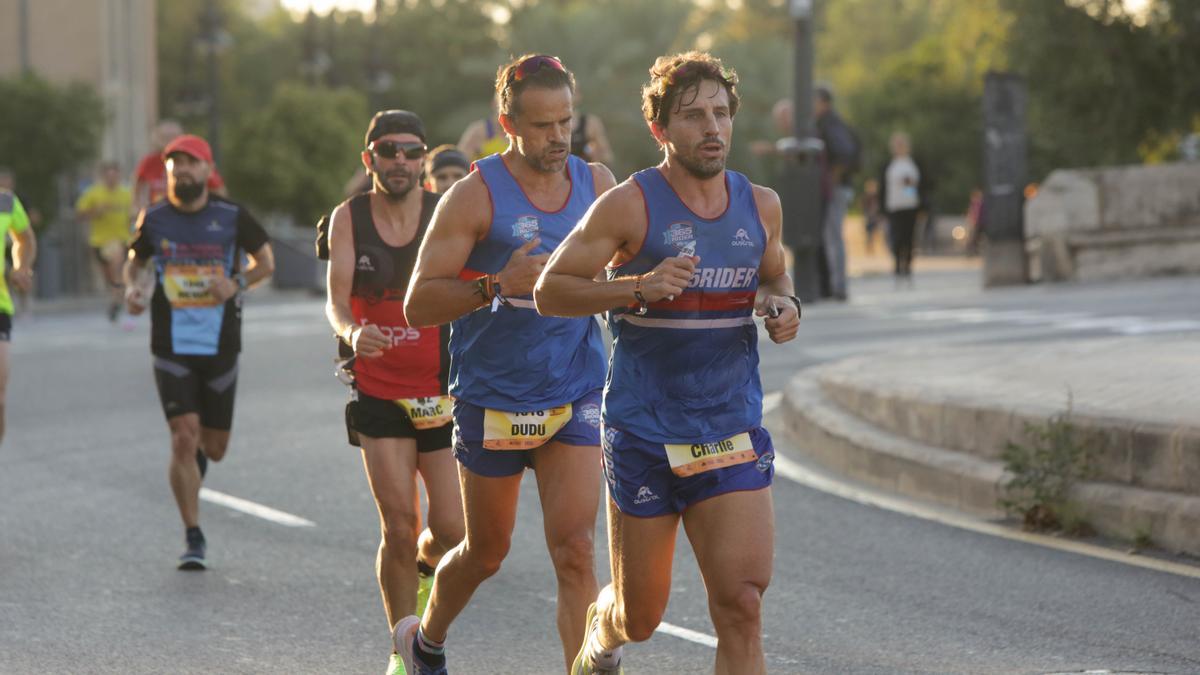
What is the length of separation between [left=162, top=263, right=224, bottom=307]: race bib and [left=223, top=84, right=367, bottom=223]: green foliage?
38152mm

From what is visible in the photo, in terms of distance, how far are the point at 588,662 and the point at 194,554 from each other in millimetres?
3374

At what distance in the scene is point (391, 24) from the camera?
75.6m

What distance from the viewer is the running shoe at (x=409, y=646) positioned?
20.7 ft

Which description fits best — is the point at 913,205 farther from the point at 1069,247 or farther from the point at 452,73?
the point at 452,73

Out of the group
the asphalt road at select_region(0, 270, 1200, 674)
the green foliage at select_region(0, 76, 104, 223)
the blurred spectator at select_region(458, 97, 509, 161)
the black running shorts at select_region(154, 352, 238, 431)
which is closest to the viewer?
the asphalt road at select_region(0, 270, 1200, 674)

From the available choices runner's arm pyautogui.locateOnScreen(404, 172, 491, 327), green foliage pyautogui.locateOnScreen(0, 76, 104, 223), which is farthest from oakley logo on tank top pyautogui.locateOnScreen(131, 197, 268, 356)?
green foliage pyautogui.locateOnScreen(0, 76, 104, 223)

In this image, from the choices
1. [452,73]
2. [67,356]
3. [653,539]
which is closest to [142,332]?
[67,356]

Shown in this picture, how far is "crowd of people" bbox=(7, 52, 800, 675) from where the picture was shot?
5.33 meters

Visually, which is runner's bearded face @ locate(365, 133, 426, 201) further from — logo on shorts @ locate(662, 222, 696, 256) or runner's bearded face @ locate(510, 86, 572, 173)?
logo on shorts @ locate(662, 222, 696, 256)

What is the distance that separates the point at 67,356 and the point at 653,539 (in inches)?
580

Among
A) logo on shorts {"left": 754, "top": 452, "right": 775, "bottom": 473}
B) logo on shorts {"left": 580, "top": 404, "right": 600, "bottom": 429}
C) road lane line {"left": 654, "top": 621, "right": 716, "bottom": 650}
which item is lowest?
road lane line {"left": 654, "top": 621, "right": 716, "bottom": 650}

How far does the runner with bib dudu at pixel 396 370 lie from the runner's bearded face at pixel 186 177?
7.08ft

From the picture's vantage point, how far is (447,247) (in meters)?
5.91

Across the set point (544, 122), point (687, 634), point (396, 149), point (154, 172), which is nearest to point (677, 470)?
point (544, 122)
